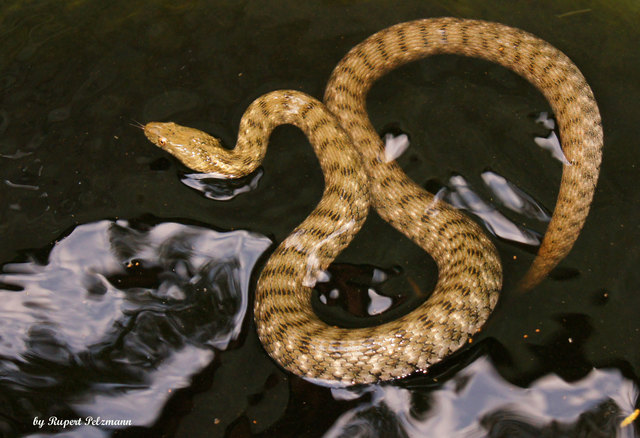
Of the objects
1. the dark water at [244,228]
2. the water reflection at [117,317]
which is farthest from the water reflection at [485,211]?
the water reflection at [117,317]

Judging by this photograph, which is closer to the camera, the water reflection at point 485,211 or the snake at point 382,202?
the snake at point 382,202

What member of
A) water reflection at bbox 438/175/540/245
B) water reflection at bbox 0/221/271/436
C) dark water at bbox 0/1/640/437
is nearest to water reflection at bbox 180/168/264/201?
dark water at bbox 0/1/640/437

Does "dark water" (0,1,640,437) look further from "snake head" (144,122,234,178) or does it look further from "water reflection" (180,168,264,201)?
"snake head" (144,122,234,178)

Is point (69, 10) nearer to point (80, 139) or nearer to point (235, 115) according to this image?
point (80, 139)

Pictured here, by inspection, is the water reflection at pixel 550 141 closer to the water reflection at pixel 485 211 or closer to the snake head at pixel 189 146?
the water reflection at pixel 485 211

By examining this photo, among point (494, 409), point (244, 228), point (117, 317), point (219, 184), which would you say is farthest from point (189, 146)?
point (494, 409)

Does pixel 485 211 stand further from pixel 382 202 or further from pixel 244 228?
pixel 244 228

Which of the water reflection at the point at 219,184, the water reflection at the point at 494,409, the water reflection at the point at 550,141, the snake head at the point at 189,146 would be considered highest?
the water reflection at the point at 550,141
